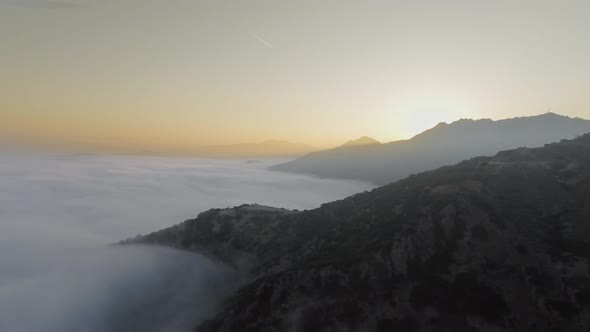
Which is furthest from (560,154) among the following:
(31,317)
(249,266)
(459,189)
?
(31,317)

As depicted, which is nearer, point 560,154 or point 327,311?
point 327,311

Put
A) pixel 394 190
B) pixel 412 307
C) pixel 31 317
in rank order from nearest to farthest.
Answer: pixel 412 307
pixel 31 317
pixel 394 190

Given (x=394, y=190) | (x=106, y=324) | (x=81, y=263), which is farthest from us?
(x=81, y=263)

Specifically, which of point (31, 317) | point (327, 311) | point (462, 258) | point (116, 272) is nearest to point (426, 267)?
point (462, 258)

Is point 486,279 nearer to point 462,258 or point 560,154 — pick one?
point 462,258

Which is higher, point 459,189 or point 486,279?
point 459,189

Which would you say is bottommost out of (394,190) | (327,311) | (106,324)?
(106,324)
